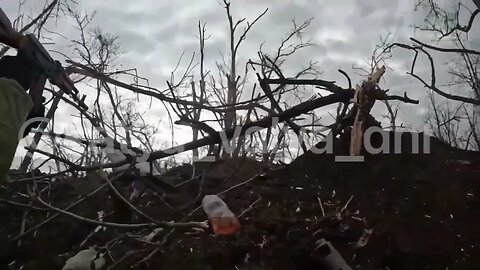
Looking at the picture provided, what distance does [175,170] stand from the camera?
228cm

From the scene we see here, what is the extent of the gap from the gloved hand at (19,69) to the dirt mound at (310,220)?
0.58 metres

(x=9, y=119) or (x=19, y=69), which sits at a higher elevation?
(x=19, y=69)

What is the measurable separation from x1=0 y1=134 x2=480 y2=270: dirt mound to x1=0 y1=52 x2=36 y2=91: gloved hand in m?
0.58

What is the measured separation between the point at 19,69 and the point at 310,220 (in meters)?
0.97

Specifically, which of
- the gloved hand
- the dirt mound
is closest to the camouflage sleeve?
the gloved hand

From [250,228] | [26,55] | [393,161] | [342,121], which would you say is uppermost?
[26,55]

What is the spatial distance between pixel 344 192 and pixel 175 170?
97 centimetres

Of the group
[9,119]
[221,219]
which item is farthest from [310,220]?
[9,119]

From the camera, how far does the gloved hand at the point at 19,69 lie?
133 centimetres

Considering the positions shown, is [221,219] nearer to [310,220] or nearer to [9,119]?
[310,220]

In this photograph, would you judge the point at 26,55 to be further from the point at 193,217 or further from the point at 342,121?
the point at 342,121

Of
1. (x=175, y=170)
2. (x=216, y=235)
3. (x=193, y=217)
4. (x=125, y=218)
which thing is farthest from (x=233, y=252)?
(x=175, y=170)

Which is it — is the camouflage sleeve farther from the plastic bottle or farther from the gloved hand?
the plastic bottle

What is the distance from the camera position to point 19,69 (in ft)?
4.55
